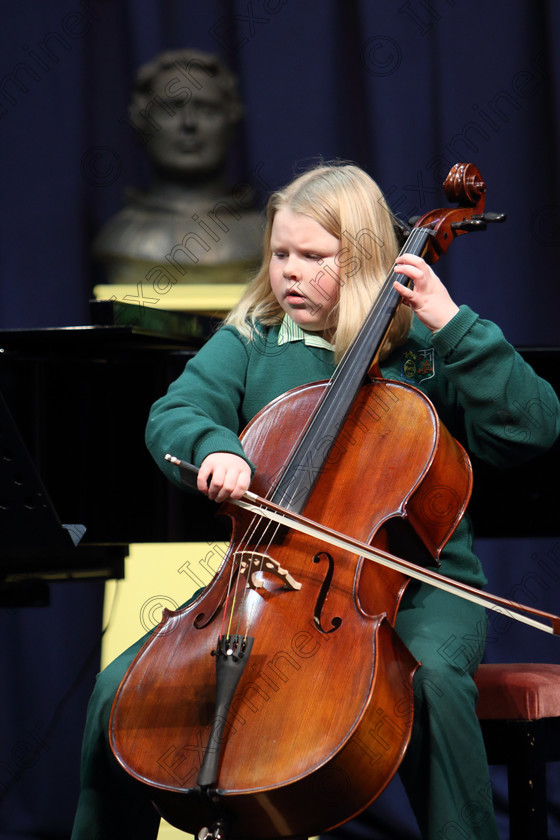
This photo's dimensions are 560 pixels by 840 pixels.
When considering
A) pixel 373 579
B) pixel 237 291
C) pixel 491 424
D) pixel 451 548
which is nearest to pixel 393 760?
pixel 373 579

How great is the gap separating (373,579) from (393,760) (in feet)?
0.66

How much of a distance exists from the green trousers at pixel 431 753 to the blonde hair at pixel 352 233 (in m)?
0.39

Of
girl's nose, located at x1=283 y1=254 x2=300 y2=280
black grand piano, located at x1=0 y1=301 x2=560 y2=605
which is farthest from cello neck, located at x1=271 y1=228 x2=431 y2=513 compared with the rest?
black grand piano, located at x1=0 y1=301 x2=560 y2=605

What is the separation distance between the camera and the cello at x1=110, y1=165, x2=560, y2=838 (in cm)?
94

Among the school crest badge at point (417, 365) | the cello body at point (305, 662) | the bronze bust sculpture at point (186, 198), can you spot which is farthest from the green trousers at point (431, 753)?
the bronze bust sculpture at point (186, 198)

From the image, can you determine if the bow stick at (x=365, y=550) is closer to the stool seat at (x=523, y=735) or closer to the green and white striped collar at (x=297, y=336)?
the stool seat at (x=523, y=735)

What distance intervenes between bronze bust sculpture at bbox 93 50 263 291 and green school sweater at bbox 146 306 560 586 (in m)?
0.79

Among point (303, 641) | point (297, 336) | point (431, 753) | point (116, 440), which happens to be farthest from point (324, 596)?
point (116, 440)

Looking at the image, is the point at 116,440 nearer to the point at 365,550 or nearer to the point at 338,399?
the point at 338,399

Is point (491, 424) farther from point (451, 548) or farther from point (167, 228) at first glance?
point (167, 228)

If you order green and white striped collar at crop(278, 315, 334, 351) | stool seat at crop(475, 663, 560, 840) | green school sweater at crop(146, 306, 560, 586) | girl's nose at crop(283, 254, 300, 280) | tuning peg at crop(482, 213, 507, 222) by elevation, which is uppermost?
tuning peg at crop(482, 213, 507, 222)

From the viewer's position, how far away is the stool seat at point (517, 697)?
1.27 m

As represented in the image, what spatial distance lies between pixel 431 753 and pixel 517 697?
25 centimetres

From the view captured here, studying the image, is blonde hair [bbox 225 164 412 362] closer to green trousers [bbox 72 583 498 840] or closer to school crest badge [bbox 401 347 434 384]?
school crest badge [bbox 401 347 434 384]
